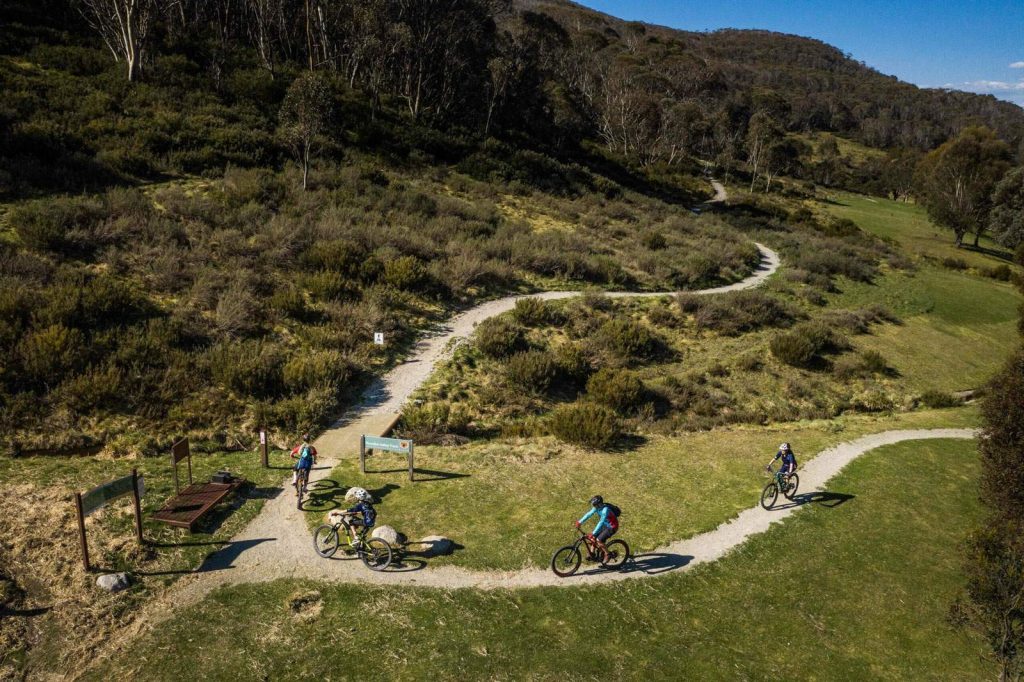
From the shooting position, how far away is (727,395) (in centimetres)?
2223

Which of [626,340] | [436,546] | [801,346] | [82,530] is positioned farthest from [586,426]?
[801,346]

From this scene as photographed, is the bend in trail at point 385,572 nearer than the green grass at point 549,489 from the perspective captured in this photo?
Yes

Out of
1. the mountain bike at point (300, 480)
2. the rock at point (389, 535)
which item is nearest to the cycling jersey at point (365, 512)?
the rock at point (389, 535)

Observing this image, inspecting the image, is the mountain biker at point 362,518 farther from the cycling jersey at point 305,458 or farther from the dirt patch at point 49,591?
the dirt patch at point 49,591

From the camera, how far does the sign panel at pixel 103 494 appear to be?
31.4ft

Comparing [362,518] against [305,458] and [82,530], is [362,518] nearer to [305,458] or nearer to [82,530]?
[305,458]

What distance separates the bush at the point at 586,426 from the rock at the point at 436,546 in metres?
6.64

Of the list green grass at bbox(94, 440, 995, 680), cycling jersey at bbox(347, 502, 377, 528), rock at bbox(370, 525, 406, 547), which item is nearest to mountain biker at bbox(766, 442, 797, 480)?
green grass at bbox(94, 440, 995, 680)

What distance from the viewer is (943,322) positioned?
3509cm

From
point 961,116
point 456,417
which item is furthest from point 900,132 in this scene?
point 456,417

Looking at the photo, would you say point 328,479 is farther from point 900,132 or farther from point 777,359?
point 900,132

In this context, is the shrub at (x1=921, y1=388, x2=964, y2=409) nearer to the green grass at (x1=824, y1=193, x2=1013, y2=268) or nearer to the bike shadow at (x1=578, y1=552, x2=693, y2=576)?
the bike shadow at (x1=578, y1=552, x2=693, y2=576)

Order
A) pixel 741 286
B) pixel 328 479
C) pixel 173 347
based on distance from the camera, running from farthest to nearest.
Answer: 1. pixel 741 286
2. pixel 173 347
3. pixel 328 479

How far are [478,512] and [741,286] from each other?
29749mm
